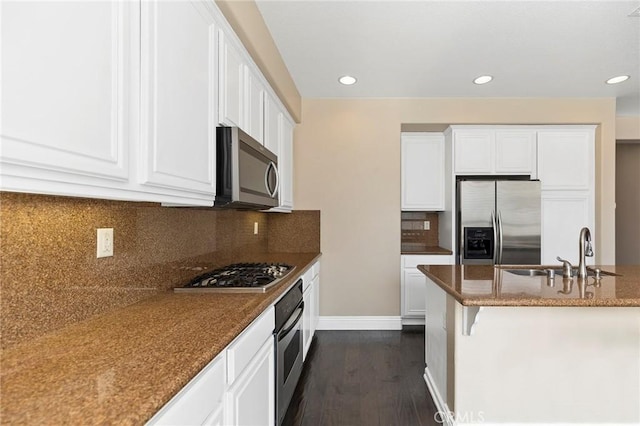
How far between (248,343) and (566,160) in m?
4.23

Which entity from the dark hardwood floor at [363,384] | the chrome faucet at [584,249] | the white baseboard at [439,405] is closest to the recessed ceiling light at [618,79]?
the chrome faucet at [584,249]

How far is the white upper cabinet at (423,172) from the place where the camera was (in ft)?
14.1

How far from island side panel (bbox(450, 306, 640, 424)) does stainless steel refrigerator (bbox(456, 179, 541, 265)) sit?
1.89m

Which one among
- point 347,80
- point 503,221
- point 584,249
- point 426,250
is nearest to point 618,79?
point 503,221

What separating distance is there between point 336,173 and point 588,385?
2.86 meters

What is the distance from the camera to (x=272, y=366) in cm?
179

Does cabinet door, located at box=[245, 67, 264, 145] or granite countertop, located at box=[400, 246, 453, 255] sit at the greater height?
cabinet door, located at box=[245, 67, 264, 145]

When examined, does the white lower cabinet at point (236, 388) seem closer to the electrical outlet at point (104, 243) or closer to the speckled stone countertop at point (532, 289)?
the electrical outlet at point (104, 243)

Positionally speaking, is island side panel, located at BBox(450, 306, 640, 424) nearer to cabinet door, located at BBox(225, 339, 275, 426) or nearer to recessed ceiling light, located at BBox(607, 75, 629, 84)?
cabinet door, located at BBox(225, 339, 275, 426)

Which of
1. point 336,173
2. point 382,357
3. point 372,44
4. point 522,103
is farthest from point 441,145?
point 382,357

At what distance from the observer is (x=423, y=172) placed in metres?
4.30

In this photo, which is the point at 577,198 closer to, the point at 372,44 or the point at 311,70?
the point at 372,44

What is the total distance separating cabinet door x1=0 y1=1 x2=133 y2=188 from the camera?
2.31 feet

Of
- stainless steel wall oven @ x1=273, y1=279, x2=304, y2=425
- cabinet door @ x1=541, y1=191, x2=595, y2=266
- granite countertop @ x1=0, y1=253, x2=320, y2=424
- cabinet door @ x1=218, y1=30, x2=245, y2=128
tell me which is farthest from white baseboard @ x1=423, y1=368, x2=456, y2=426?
cabinet door @ x1=541, y1=191, x2=595, y2=266
